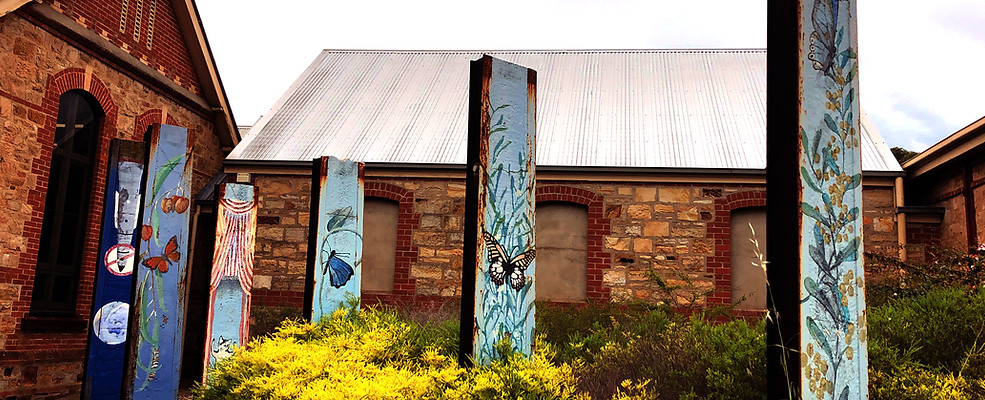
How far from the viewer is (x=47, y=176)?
1038 cm

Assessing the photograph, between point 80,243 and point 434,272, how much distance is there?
16.9 feet

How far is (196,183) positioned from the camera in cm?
1427

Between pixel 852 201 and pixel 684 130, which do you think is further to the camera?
pixel 684 130

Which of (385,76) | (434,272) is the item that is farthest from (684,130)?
(385,76)

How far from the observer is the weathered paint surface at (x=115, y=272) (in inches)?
247

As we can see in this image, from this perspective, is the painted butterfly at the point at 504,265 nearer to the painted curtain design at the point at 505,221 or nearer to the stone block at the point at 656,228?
the painted curtain design at the point at 505,221

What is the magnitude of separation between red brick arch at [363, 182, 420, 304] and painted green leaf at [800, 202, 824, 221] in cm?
929

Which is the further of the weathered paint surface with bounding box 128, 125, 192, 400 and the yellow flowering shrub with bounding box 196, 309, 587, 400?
the weathered paint surface with bounding box 128, 125, 192, 400

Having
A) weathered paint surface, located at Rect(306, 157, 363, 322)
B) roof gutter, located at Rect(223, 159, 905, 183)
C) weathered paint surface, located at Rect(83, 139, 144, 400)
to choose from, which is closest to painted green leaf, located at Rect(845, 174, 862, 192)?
weathered paint surface, located at Rect(306, 157, 363, 322)

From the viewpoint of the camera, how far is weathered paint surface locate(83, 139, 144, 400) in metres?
6.27

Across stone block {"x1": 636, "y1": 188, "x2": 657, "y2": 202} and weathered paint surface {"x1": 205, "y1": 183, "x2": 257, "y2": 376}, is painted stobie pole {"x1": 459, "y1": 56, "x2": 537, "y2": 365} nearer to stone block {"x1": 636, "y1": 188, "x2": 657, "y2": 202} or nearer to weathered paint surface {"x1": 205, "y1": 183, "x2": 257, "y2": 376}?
weathered paint surface {"x1": 205, "y1": 183, "x2": 257, "y2": 376}

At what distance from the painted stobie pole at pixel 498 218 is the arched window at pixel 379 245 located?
8215 millimetres

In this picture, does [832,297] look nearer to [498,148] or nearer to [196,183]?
[498,148]

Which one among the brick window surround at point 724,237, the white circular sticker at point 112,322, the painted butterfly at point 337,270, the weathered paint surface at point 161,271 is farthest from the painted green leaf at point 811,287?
the brick window surround at point 724,237
